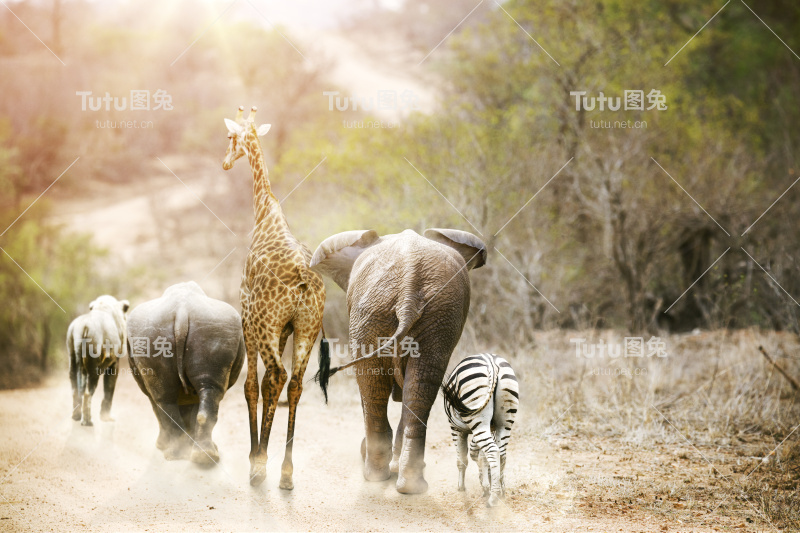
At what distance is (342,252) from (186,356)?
1.66 metres

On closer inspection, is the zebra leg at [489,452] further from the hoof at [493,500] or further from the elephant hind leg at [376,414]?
the elephant hind leg at [376,414]

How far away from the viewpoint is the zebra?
5.36 metres

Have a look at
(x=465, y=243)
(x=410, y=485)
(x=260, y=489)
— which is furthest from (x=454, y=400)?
(x=260, y=489)

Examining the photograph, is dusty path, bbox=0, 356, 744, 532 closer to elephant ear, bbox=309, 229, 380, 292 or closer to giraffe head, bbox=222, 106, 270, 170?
elephant ear, bbox=309, 229, 380, 292

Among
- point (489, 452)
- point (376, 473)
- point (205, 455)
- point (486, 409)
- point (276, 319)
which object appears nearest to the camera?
point (489, 452)

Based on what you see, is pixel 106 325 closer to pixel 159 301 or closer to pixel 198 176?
pixel 159 301

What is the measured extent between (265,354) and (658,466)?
13.0 ft

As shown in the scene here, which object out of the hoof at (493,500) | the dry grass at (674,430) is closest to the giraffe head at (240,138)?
the hoof at (493,500)

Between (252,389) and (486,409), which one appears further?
(252,389)

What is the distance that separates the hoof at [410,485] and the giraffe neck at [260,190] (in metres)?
2.42

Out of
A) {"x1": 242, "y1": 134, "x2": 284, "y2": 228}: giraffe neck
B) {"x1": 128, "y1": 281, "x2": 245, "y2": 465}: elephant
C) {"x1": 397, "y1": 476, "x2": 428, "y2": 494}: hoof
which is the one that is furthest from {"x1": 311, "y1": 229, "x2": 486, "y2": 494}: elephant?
{"x1": 128, "y1": 281, "x2": 245, "y2": 465}: elephant

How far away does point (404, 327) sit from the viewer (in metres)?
5.42

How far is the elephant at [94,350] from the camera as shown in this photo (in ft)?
24.2

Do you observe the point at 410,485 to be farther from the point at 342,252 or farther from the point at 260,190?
the point at 260,190
